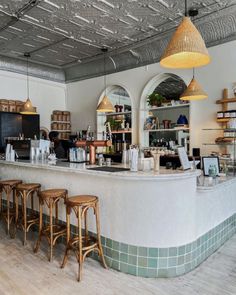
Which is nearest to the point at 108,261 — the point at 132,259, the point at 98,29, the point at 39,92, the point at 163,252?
the point at 132,259

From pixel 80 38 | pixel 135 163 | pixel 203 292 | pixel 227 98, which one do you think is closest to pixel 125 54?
pixel 80 38

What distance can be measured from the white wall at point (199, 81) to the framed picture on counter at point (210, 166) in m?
1.42

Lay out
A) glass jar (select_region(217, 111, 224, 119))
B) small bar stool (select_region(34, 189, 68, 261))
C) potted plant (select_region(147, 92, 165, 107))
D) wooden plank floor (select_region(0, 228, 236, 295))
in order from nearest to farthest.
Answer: wooden plank floor (select_region(0, 228, 236, 295))
small bar stool (select_region(34, 189, 68, 261))
glass jar (select_region(217, 111, 224, 119))
potted plant (select_region(147, 92, 165, 107))

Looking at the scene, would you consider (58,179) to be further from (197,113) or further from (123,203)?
(197,113)

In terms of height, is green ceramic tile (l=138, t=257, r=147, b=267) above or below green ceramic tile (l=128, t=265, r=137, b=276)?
above

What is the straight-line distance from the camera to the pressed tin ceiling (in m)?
4.06

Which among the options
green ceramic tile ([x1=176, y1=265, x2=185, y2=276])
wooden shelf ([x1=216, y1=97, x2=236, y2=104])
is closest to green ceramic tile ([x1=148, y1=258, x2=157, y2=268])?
green ceramic tile ([x1=176, y1=265, x2=185, y2=276])

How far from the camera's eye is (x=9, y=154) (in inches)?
176

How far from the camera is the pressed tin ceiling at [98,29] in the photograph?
4059 mm

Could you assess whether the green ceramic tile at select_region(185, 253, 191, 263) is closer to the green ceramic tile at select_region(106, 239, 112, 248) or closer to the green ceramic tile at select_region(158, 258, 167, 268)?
the green ceramic tile at select_region(158, 258, 167, 268)

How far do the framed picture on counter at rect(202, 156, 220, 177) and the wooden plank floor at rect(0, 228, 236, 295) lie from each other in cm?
107

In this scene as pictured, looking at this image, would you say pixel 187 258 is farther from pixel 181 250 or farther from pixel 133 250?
pixel 133 250

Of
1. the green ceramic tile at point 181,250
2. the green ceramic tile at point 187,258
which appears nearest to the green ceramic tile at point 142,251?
the green ceramic tile at point 181,250

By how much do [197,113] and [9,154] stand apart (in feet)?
11.8
